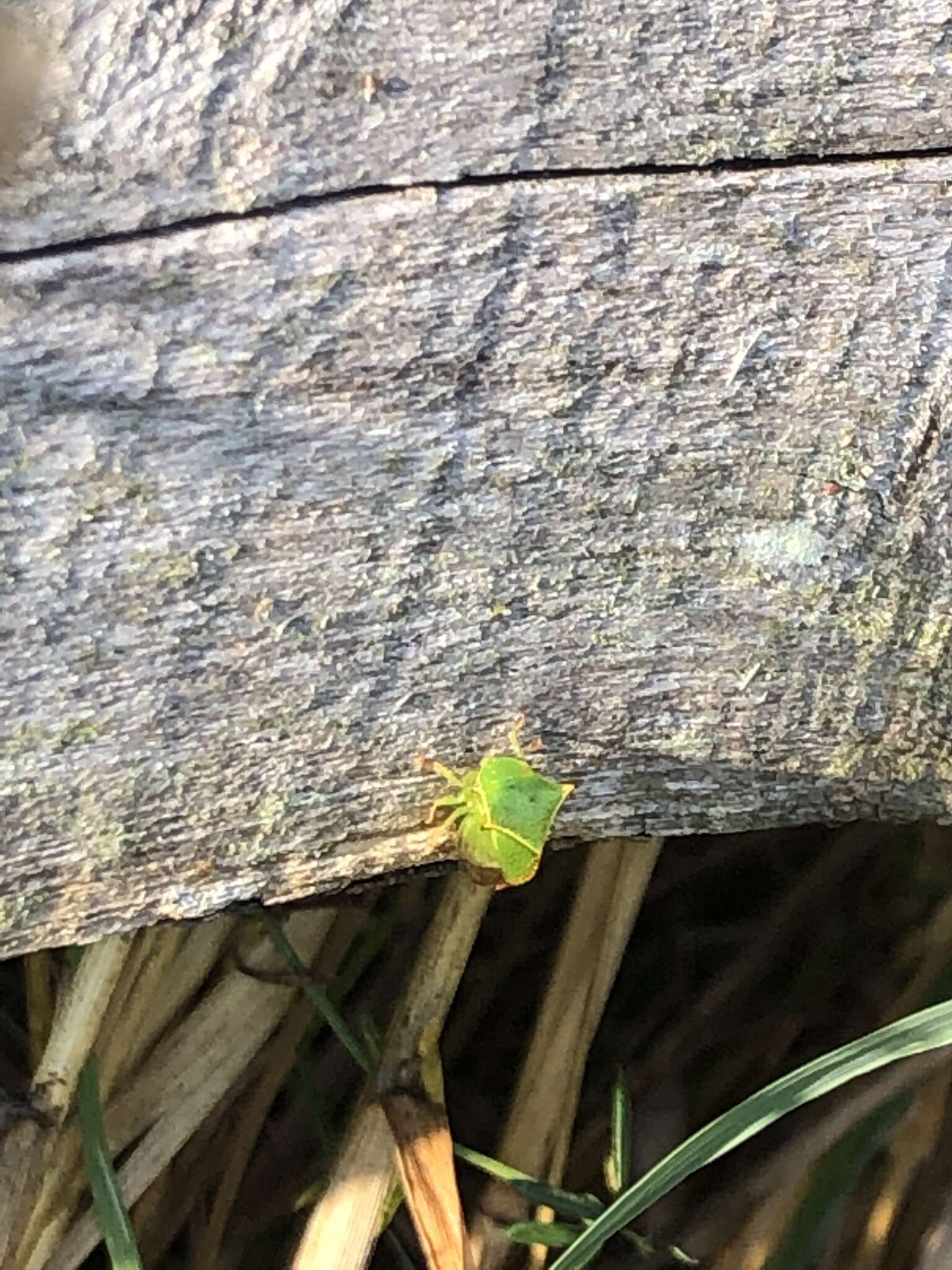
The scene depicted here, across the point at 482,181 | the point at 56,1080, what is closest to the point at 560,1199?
the point at 56,1080

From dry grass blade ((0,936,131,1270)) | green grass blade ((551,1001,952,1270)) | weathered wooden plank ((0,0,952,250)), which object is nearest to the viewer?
weathered wooden plank ((0,0,952,250))

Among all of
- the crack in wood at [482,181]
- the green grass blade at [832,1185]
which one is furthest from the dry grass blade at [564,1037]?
the crack in wood at [482,181]

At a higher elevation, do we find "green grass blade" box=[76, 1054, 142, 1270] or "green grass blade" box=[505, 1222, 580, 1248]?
"green grass blade" box=[76, 1054, 142, 1270]

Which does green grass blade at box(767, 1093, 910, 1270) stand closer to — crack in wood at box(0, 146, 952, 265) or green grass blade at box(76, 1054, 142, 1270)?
green grass blade at box(76, 1054, 142, 1270)

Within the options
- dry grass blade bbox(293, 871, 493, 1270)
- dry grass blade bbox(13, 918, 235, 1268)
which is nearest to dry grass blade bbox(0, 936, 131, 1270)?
dry grass blade bbox(13, 918, 235, 1268)

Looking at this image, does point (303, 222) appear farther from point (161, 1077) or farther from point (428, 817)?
point (161, 1077)

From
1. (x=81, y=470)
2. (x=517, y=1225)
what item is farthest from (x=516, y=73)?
(x=517, y=1225)

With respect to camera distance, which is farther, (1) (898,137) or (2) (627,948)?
(2) (627,948)

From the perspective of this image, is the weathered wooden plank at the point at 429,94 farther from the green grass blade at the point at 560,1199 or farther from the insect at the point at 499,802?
the green grass blade at the point at 560,1199
